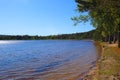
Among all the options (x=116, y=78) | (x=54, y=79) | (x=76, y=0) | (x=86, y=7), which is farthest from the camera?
(x=86, y=7)

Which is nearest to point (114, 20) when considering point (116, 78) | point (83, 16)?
point (83, 16)

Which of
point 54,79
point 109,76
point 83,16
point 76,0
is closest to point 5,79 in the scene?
point 54,79

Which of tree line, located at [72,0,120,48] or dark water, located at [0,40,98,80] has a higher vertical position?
tree line, located at [72,0,120,48]

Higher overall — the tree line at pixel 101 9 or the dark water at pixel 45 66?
the tree line at pixel 101 9

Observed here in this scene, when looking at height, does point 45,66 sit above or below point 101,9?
below

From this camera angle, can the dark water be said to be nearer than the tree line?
Yes

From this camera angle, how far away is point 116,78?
12969 millimetres

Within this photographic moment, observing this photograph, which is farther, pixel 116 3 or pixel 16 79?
pixel 116 3

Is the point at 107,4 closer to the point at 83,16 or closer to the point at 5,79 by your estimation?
the point at 5,79

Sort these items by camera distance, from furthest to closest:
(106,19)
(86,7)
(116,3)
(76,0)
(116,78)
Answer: (106,19) → (86,7) → (76,0) → (116,3) → (116,78)

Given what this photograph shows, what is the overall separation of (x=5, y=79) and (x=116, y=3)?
1114 centimetres

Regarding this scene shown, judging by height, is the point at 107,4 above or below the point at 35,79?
above

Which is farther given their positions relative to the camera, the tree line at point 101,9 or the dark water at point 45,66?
the tree line at point 101,9

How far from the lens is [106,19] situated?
115ft
